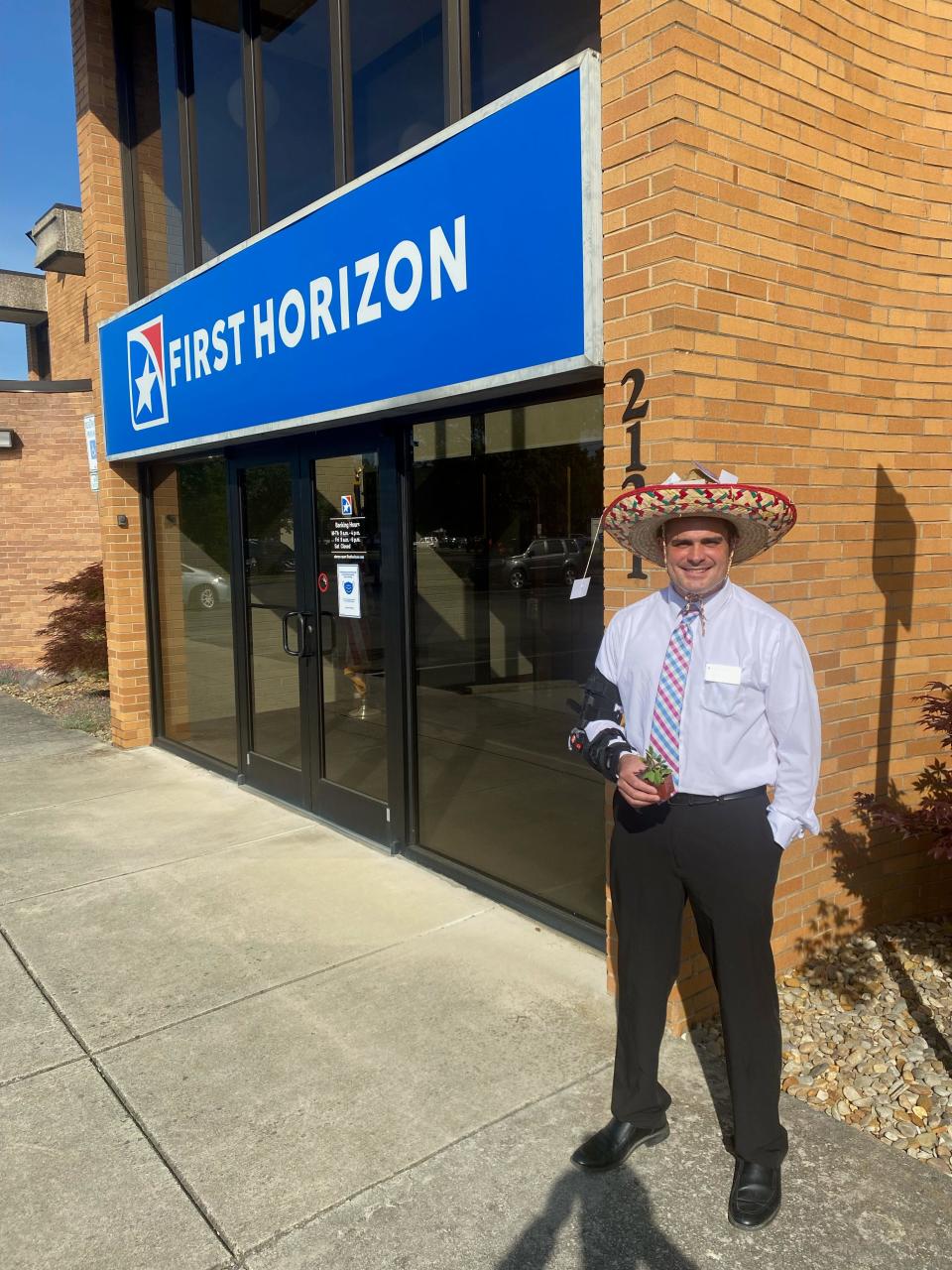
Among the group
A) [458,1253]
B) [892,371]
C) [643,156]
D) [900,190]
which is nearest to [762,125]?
[643,156]

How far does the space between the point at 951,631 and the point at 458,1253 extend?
3297 millimetres

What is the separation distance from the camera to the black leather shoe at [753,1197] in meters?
2.46

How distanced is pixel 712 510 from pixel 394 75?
3599 millimetres

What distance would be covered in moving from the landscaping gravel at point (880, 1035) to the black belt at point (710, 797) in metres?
1.24

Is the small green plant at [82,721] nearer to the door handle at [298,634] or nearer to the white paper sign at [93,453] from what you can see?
the white paper sign at [93,453]

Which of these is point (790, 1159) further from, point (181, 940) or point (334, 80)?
point (334, 80)

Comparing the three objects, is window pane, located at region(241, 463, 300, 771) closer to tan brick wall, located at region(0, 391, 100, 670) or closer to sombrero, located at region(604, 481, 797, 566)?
sombrero, located at region(604, 481, 797, 566)

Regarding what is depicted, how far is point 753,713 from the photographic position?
2.49 m

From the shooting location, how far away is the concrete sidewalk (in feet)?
8.00

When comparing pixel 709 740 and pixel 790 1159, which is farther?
pixel 790 1159

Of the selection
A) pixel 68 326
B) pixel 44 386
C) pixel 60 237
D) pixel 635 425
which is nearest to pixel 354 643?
pixel 635 425

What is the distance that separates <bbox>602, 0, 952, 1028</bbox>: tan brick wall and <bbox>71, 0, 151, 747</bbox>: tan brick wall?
17.2ft

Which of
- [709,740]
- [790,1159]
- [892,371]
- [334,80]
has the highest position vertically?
[334,80]

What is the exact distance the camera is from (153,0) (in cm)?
688
